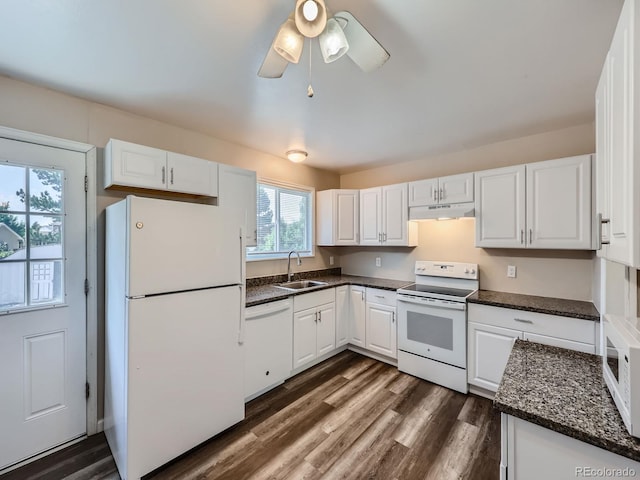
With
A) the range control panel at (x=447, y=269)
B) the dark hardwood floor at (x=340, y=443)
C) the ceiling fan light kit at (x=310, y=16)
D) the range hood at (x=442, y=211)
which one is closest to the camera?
the ceiling fan light kit at (x=310, y=16)

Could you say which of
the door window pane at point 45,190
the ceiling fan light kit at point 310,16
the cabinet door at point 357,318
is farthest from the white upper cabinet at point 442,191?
the door window pane at point 45,190

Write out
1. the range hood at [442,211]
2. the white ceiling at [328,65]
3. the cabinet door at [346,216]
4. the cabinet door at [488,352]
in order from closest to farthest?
the white ceiling at [328,65] → the cabinet door at [488,352] → the range hood at [442,211] → the cabinet door at [346,216]

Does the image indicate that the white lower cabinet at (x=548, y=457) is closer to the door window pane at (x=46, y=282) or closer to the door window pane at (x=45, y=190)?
the door window pane at (x=46, y=282)

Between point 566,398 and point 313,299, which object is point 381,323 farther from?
point 566,398

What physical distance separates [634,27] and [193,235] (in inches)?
83.3

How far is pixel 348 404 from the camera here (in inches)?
96.3

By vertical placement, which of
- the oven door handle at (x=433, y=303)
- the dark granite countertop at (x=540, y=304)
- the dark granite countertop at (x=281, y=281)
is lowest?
the oven door handle at (x=433, y=303)

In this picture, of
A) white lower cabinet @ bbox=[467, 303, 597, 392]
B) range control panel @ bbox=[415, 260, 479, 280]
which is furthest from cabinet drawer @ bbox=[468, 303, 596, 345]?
range control panel @ bbox=[415, 260, 479, 280]

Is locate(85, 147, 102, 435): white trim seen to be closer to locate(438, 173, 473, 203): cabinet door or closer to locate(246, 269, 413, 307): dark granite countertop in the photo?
locate(246, 269, 413, 307): dark granite countertop

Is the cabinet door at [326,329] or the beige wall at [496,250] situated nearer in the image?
the beige wall at [496,250]

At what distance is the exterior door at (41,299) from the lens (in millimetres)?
1768

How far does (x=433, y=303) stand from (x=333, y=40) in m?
2.43

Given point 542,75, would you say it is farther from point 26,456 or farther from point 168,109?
point 26,456

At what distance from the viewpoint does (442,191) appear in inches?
119
